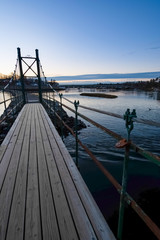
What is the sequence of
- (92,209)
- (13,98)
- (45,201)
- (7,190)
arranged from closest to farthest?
(92,209), (45,201), (7,190), (13,98)

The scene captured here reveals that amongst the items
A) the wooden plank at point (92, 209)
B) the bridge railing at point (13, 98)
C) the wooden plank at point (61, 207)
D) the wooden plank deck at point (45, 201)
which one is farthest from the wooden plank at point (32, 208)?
the bridge railing at point (13, 98)

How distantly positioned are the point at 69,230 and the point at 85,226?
0.51 ft

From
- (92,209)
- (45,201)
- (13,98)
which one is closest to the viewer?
(92,209)

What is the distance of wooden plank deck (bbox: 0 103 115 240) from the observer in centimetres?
125

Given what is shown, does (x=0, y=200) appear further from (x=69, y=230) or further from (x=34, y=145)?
(x=34, y=145)

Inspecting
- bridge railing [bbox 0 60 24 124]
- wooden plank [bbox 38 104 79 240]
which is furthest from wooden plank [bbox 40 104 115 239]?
bridge railing [bbox 0 60 24 124]

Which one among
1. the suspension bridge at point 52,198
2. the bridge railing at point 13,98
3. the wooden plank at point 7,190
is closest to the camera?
the suspension bridge at point 52,198

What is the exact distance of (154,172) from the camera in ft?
18.7

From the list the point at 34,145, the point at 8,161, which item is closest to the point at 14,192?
the point at 8,161

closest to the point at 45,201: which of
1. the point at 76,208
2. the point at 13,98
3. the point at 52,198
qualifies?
the point at 52,198

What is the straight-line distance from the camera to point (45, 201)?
62.6 inches

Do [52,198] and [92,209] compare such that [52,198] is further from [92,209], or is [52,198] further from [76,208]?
[92,209]

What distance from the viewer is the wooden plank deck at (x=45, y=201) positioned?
4.11 feet

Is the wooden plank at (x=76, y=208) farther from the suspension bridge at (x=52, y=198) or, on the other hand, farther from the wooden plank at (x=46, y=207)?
the wooden plank at (x=46, y=207)
